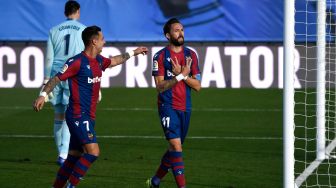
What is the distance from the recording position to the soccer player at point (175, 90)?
415 inches

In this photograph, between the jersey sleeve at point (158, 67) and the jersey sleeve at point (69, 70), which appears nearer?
the jersey sleeve at point (69, 70)

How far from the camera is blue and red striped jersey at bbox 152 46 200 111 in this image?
1062cm

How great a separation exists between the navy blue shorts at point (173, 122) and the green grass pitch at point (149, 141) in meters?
1.05

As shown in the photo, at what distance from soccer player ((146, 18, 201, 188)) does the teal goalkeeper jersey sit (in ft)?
8.55

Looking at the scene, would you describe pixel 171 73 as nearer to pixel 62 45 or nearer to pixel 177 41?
pixel 177 41

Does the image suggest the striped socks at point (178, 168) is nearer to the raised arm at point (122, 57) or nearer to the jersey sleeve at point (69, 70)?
the raised arm at point (122, 57)

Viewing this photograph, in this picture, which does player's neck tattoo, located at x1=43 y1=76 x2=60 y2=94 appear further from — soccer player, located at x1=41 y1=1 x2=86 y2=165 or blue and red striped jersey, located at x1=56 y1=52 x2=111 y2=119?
soccer player, located at x1=41 y1=1 x2=86 y2=165

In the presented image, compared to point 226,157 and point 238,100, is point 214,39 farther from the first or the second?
point 226,157

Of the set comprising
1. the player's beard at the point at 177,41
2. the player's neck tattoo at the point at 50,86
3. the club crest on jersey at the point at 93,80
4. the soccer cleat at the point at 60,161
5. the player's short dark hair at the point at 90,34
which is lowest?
the soccer cleat at the point at 60,161

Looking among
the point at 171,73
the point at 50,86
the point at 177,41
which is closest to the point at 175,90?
the point at 171,73

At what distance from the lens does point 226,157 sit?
45.9ft

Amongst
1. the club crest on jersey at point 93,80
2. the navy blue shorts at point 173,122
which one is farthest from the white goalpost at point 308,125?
the club crest on jersey at point 93,80

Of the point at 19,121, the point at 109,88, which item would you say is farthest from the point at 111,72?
the point at 19,121

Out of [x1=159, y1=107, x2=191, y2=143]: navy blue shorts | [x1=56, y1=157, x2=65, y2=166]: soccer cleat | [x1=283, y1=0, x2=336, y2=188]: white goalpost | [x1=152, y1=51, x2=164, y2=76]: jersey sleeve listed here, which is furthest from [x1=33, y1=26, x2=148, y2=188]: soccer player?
[x1=56, y1=157, x2=65, y2=166]: soccer cleat
